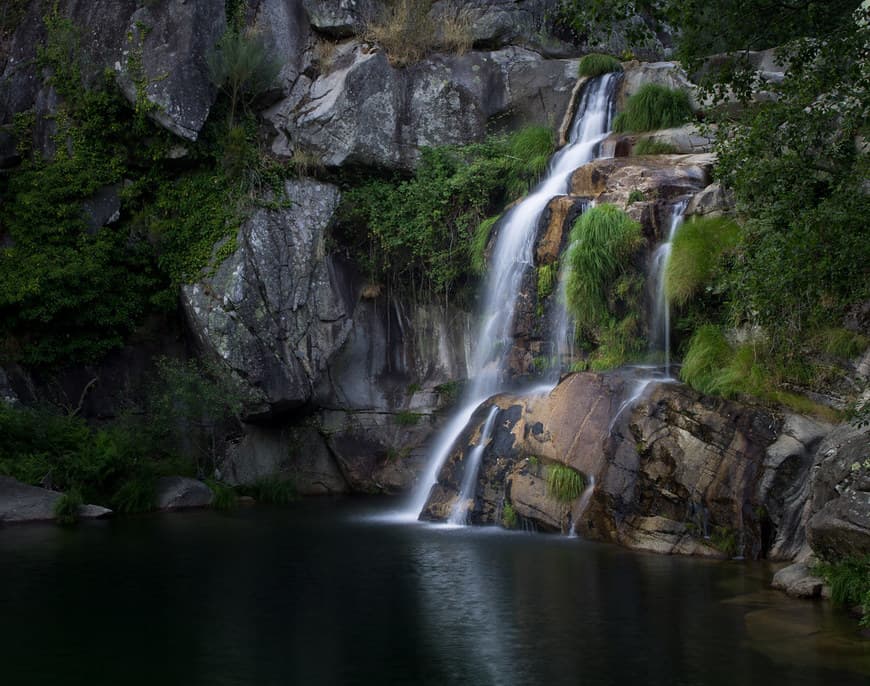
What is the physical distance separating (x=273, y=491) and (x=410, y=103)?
8.88m

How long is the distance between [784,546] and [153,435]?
1178 centimetres

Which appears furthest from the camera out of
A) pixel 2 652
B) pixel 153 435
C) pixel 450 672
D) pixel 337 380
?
pixel 337 380

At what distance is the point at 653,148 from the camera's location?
726 inches

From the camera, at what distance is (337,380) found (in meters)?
20.1

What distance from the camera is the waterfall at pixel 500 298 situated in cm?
1666

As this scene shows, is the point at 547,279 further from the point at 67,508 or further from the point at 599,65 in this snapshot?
the point at 67,508

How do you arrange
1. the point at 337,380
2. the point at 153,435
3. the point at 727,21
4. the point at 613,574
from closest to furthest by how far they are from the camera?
the point at 727,21 → the point at 613,574 → the point at 153,435 → the point at 337,380

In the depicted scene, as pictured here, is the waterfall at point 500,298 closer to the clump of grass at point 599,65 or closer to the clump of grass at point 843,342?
the clump of grass at point 599,65

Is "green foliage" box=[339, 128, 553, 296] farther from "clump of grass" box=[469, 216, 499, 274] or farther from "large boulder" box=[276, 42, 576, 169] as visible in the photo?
"large boulder" box=[276, 42, 576, 169]

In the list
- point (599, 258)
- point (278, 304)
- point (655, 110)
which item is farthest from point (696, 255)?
point (278, 304)

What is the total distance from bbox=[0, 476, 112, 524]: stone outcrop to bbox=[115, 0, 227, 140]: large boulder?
784 centimetres

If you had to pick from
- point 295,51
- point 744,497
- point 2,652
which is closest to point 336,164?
point 295,51

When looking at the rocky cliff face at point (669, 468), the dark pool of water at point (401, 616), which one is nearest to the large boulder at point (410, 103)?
the rocky cliff face at point (669, 468)

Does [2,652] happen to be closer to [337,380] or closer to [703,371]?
[703,371]
